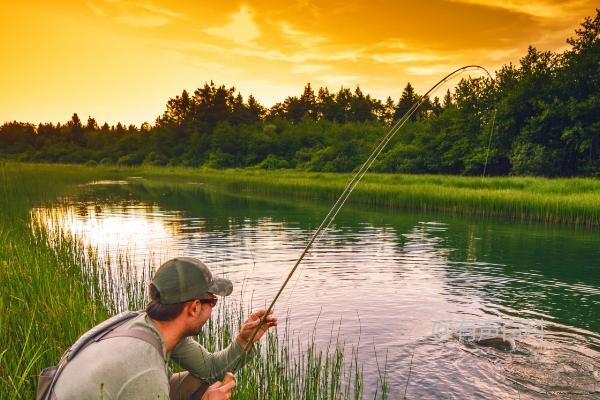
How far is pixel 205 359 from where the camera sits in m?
3.82

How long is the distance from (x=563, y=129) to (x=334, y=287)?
125ft

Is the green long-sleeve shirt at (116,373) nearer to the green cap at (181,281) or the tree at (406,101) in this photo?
the green cap at (181,281)

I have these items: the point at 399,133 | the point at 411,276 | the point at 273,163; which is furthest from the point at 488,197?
the point at 273,163

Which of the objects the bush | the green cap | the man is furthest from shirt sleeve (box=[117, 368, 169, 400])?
the bush

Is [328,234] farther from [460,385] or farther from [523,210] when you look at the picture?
[460,385]

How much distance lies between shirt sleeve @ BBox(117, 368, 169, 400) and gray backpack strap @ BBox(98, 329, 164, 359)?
14cm

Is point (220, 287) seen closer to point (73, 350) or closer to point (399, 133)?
point (73, 350)

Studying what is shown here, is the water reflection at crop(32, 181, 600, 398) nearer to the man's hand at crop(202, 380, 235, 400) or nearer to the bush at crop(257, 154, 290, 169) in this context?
the man's hand at crop(202, 380, 235, 400)

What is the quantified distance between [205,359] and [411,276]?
33.4 feet

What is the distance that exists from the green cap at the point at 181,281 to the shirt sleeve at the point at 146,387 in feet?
1.46

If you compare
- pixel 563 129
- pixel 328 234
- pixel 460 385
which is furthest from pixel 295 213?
pixel 563 129

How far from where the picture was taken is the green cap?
294 centimetres

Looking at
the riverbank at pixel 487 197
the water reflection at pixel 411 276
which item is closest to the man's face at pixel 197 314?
the water reflection at pixel 411 276

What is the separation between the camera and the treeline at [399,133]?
138 ft
